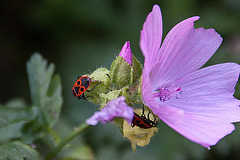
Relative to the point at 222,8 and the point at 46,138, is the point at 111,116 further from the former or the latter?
the point at 222,8

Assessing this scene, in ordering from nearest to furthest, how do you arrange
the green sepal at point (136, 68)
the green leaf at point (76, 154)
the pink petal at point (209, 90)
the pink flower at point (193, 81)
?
the pink flower at point (193, 81), the green sepal at point (136, 68), the pink petal at point (209, 90), the green leaf at point (76, 154)

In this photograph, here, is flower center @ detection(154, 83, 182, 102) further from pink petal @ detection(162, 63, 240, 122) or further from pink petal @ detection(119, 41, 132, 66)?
pink petal @ detection(119, 41, 132, 66)

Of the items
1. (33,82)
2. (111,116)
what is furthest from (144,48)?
(33,82)

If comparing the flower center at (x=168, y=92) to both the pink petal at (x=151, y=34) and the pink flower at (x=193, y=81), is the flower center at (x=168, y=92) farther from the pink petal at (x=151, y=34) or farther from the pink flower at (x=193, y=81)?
the pink petal at (x=151, y=34)

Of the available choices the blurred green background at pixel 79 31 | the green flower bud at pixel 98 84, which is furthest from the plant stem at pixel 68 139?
the blurred green background at pixel 79 31

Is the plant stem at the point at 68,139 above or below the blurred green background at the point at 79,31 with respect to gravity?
below

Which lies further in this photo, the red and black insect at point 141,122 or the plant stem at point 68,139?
the plant stem at point 68,139

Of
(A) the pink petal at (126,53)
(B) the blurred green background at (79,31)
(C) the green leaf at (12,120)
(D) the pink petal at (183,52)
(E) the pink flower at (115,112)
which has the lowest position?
(E) the pink flower at (115,112)

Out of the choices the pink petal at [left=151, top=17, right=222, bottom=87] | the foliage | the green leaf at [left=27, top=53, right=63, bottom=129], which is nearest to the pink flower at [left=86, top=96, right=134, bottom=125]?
the pink petal at [left=151, top=17, right=222, bottom=87]
